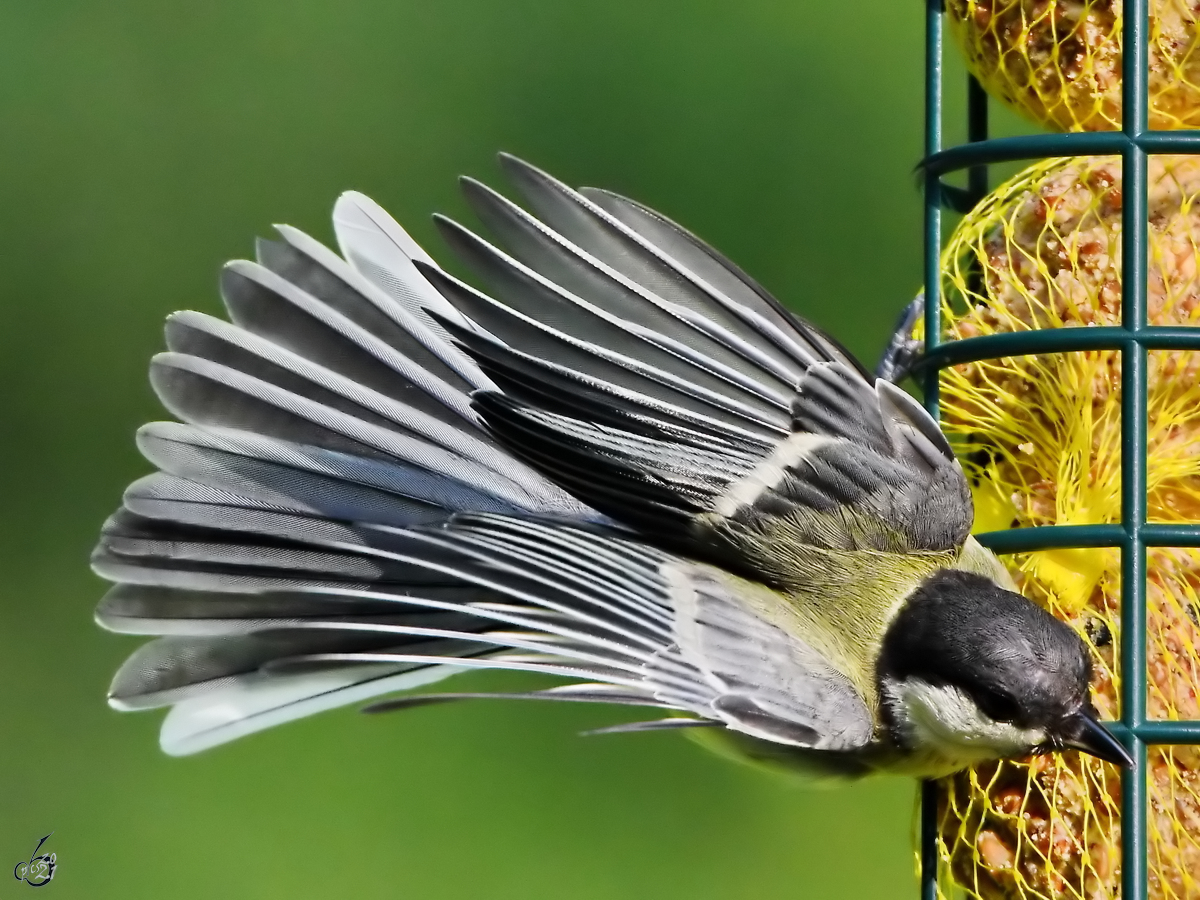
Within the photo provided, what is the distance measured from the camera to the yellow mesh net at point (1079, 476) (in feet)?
7.84

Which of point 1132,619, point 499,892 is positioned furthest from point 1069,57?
point 499,892

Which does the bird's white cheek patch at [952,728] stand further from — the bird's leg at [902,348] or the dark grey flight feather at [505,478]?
the bird's leg at [902,348]

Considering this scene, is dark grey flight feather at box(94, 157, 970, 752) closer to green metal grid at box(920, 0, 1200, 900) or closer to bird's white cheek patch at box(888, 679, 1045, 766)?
bird's white cheek patch at box(888, 679, 1045, 766)

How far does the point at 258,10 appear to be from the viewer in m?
4.46

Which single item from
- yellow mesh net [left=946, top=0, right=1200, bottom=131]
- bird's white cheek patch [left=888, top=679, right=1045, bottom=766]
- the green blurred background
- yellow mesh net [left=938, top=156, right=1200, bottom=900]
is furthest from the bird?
the green blurred background

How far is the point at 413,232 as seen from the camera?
12.4 ft

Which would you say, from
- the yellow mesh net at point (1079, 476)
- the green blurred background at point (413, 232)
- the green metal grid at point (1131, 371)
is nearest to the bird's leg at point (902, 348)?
the yellow mesh net at point (1079, 476)

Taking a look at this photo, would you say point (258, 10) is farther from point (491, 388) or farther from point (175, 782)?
point (491, 388)

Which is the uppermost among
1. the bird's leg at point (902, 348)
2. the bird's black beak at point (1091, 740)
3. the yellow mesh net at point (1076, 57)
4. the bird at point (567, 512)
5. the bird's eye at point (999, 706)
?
the yellow mesh net at point (1076, 57)

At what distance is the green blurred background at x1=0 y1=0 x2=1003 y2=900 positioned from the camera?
3.84m

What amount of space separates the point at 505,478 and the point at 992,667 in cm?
67

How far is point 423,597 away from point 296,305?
43cm

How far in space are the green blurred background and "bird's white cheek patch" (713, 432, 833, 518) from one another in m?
1.22

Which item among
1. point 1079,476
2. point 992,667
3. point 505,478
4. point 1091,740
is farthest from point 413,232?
point 1091,740
